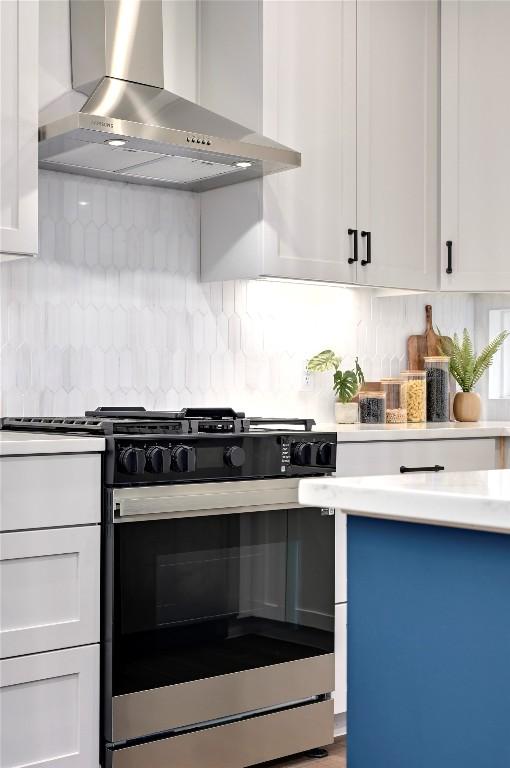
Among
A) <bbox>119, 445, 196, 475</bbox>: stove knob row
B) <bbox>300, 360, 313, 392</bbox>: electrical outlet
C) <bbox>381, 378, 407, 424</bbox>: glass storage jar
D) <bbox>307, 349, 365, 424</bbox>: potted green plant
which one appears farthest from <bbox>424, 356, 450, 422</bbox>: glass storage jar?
<bbox>119, 445, 196, 475</bbox>: stove knob row

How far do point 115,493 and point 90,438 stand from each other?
149mm

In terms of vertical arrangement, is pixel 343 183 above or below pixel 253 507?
above

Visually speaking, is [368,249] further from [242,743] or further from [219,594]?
[242,743]

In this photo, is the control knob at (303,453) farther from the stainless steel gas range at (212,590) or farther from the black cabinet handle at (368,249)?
the black cabinet handle at (368,249)

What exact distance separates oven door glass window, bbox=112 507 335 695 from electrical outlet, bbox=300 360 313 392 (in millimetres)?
851

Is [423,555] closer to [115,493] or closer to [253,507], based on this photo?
[115,493]

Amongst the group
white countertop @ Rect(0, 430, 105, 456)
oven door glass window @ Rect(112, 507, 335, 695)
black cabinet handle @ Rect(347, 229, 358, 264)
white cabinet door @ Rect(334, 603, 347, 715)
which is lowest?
white cabinet door @ Rect(334, 603, 347, 715)

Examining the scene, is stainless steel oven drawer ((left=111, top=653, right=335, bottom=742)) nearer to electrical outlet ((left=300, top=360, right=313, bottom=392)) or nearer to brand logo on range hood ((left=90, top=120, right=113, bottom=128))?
electrical outlet ((left=300, top=360, right=313, bottom=392))

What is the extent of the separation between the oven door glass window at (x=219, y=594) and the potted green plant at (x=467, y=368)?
1345 mm

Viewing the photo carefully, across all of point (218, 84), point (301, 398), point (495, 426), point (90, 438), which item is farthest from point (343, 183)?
point (90, 438)

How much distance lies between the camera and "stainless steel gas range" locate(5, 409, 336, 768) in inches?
97.8

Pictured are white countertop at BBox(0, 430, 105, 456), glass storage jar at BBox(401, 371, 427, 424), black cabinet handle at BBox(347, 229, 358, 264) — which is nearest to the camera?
white countertop at BBox(0, 430, 105, 456)

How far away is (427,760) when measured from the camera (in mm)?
1346

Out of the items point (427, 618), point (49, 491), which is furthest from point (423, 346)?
point (427, 618)
